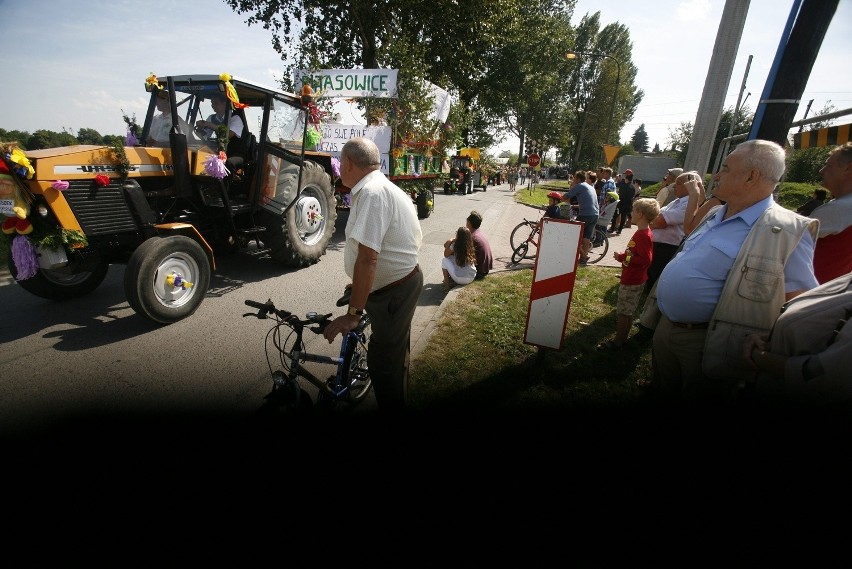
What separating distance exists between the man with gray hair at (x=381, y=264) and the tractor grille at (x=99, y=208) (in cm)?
323

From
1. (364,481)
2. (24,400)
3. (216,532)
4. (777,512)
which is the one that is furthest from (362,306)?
(24,400)

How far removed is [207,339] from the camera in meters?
3.80

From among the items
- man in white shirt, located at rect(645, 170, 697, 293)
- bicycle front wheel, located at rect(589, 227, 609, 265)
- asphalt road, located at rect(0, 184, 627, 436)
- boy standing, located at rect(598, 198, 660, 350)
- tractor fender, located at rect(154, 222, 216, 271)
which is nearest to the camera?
asphalt road, located at rect(0, 184, 627, 436)

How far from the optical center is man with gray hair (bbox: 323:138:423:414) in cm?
197

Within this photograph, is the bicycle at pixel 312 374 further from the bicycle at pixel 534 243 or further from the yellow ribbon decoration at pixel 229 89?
the bicycle at pixel 534 243

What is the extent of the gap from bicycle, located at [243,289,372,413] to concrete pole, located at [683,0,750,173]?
419 cm

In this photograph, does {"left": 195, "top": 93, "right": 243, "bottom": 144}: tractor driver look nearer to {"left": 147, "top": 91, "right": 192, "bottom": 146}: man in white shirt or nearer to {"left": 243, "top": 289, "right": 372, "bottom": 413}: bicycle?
{"left": 147, "top": 91, "right": 192, "bottom": 146}: man in white shirt

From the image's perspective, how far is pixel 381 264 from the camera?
7.30 ft

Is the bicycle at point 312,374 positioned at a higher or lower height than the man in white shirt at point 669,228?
lower

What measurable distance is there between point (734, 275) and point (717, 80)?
3176mm

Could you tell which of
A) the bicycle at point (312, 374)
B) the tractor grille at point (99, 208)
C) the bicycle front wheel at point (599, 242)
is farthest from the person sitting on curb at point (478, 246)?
the tractor grille at point (99, 208)

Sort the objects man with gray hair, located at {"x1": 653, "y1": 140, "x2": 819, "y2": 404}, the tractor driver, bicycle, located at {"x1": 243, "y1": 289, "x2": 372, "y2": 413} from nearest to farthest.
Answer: man with gray hair, located at {"x1": 653, "y1": 140, "x2": 819, "y2": 404}, bicycle, located at {"x1": 243, "y1": 289, "x2": 372, "y2": 413}, the tractor driver

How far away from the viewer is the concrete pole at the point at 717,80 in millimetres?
3732

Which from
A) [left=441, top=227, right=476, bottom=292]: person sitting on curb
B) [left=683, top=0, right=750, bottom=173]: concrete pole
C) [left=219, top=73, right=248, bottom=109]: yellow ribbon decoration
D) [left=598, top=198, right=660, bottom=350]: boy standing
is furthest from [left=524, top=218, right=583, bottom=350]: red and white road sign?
[left=219, top=73, right=248, bottom=109]: yellow ribbon decoration
